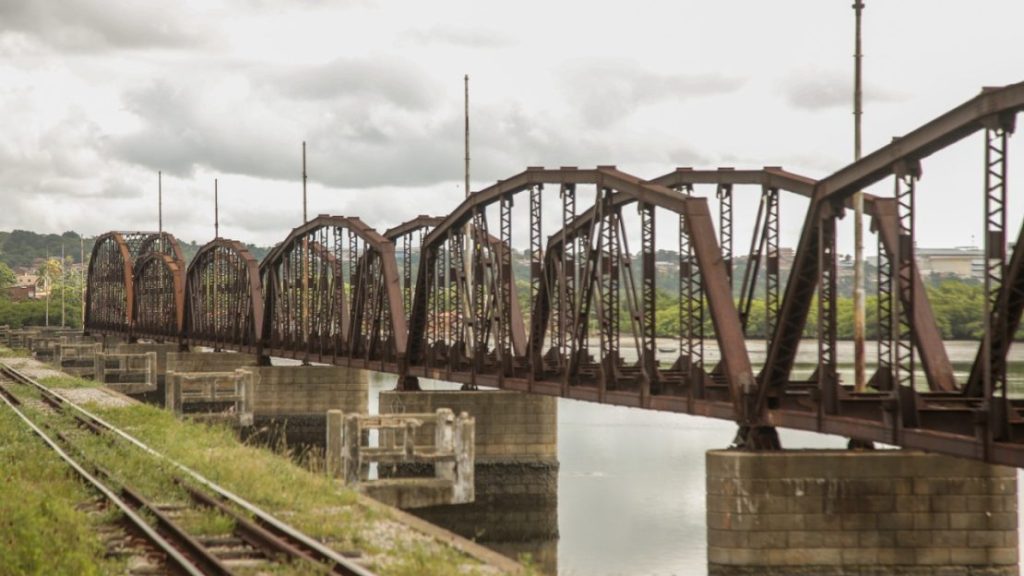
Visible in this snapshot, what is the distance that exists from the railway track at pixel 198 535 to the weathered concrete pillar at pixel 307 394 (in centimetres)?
4202

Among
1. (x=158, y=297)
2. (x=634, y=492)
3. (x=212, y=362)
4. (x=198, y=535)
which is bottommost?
(x=634, y=492)

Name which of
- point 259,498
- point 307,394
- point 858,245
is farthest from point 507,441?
point 307,394

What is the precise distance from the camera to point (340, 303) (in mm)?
78125

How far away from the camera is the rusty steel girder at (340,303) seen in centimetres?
6419

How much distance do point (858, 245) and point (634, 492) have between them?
1950 centimetres

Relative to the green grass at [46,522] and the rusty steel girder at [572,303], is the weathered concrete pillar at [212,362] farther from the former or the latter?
the green grass at [46,522]

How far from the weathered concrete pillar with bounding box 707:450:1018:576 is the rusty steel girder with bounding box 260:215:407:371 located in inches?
1313

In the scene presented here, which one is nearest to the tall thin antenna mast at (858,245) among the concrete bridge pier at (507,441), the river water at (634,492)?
the river water at (634,492)

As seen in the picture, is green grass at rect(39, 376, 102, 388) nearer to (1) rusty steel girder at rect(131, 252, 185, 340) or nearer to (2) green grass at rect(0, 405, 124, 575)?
(1) rusty steel girder at rect(131, 252, 185, 340)

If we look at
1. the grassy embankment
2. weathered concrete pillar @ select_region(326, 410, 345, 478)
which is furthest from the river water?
Answer: the grassy embankment

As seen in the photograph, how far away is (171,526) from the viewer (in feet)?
79.8

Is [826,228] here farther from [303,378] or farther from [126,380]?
[126,380]

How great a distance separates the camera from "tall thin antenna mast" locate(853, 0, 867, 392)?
34.9m

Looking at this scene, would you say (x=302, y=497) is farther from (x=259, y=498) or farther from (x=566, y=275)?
(x=566, y=275)
